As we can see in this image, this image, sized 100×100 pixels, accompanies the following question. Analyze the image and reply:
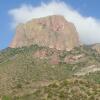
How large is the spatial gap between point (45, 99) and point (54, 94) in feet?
26.2

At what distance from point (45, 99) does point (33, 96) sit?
9.23 meters

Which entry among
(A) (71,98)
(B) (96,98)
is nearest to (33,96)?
(A) (71,98)

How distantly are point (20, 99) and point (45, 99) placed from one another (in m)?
15.9

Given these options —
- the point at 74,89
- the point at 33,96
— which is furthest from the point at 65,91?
the point at 33,96

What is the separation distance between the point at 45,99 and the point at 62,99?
877 centimetres

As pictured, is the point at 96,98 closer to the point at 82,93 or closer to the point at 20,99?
the point at 82,93

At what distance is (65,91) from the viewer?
19925 centimetres

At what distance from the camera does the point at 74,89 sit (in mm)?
198750

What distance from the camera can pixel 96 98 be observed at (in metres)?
189

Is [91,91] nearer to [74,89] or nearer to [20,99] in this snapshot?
[74,89]

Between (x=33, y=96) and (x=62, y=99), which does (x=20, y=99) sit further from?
(x=62, y=99)

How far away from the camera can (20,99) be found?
199 m

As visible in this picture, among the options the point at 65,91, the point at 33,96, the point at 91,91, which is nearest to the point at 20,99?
the point at 33,96

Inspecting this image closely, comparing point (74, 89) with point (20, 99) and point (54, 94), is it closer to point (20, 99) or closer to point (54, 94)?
point (54, 94)
